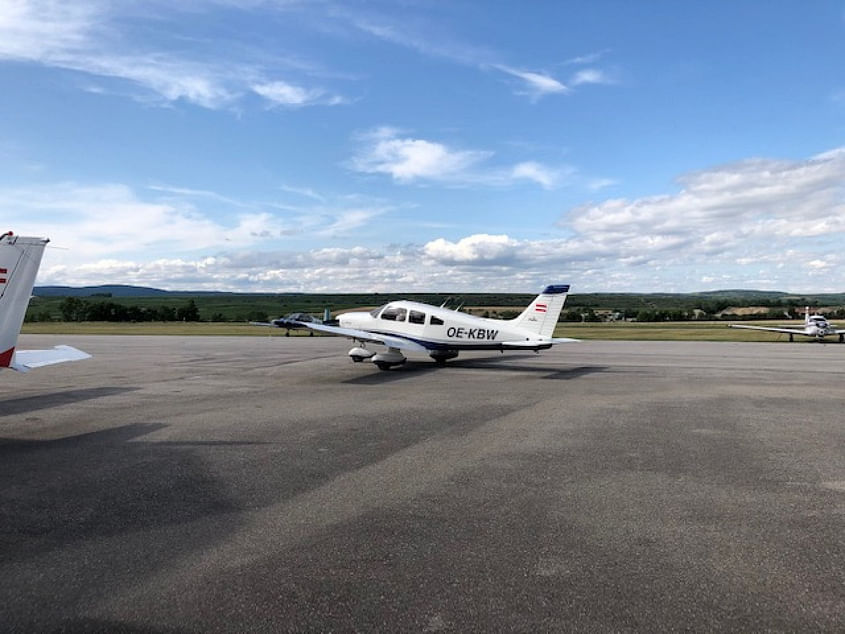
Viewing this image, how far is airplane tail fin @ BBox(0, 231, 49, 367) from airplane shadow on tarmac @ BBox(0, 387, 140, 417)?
3829 mm

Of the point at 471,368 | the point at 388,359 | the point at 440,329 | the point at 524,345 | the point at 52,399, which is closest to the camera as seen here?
the point at 52,399

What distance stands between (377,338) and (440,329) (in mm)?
2131

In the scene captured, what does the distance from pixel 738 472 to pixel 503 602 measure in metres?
4.90

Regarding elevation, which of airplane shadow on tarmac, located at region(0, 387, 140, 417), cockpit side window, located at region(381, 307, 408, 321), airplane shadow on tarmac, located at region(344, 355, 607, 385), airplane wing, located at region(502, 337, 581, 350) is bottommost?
airplane shadow on tarmac, located at region(0, 387, 140, 417)

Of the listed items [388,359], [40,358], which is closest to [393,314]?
[388,359]

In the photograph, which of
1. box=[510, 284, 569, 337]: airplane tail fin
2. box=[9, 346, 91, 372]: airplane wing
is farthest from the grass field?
box=[9, 346, 91, 372]: airplane wing

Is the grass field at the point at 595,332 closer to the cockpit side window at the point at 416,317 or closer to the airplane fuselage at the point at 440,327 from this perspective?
the airplane fuselage at the point at 440,327

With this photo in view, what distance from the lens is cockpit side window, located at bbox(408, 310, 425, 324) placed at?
833 inches

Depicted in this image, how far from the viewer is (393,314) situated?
21.6 metres

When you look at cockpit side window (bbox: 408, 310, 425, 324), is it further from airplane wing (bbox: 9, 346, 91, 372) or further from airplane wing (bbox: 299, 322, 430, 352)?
airplane wing (bbox: 9, 346, 91, 372)

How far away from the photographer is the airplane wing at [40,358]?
1009 centimetres

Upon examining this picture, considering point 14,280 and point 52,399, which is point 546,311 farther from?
point 14,280

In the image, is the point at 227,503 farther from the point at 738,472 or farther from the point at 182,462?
the point at 738,472

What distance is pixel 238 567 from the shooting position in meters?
4.86
